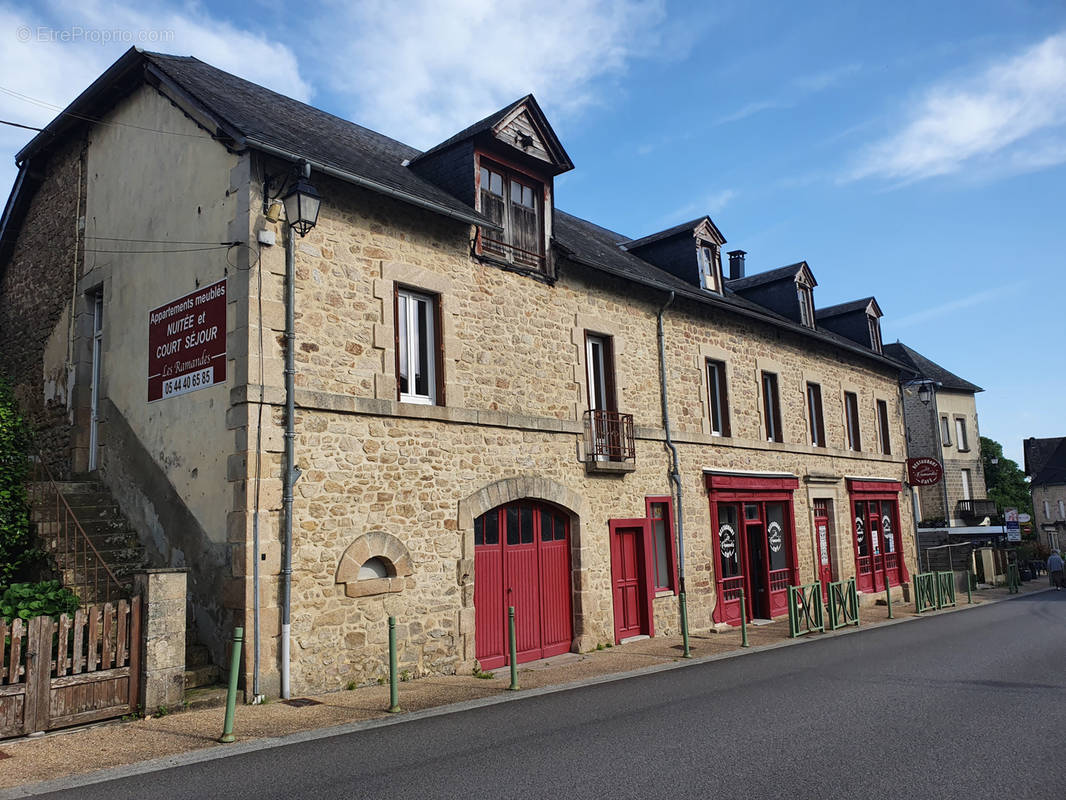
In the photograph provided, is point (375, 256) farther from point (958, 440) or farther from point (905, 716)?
point (958, 440)

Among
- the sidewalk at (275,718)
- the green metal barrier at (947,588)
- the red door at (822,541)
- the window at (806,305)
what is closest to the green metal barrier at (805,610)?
the sidewalk at (275,718)

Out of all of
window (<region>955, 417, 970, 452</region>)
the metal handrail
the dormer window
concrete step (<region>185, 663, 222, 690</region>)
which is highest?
the dormer window

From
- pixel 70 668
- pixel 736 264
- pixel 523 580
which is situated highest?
pixel 736 264

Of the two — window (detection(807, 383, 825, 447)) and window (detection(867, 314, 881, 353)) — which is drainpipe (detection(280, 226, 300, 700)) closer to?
window (detection(807, 383, 825, 447))

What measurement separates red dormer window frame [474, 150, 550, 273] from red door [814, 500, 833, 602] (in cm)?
967

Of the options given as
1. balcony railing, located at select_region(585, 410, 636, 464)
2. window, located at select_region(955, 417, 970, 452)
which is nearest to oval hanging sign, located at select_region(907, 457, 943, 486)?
balcony railing, located at select_region(585, 410, 636, 464)

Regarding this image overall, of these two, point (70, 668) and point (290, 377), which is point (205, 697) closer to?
point (70, 668)

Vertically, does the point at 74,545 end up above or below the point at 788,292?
below

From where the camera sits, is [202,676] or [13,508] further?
[13,508]

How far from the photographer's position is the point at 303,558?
8.57 metres

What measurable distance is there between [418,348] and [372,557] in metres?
2.82

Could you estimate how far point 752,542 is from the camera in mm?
16062

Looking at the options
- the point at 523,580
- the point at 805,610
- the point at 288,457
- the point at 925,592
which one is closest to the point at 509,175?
the point at 288,457

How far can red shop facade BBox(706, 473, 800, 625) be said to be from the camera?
1485cm
